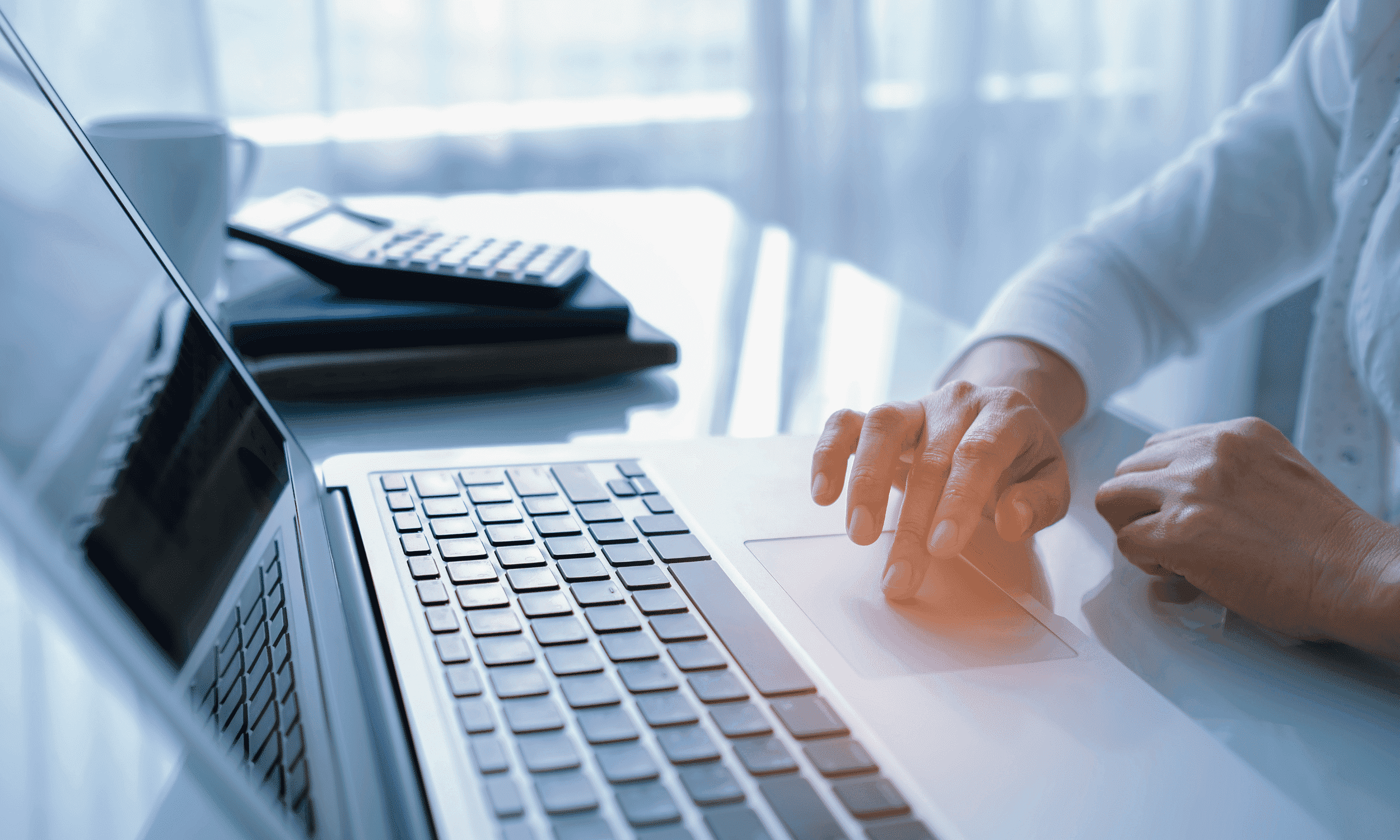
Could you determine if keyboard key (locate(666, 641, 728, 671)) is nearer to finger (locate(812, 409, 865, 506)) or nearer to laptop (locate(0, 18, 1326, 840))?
laptop (locate(0, 18, 1326, 840))

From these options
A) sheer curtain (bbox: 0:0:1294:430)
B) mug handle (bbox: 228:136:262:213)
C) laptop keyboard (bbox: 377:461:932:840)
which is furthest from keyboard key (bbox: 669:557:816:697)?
sheer curtain (bbox: 0:0:1294:430)

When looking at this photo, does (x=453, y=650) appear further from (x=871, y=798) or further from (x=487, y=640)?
(x=871, y=798)

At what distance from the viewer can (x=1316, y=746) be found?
38 cm

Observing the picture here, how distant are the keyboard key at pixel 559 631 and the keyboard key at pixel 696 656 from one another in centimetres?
3

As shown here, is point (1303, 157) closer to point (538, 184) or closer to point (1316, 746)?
point (1316, 746)

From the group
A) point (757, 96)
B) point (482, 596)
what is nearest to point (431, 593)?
point (482, 596)

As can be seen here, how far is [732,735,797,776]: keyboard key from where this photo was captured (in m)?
0.31

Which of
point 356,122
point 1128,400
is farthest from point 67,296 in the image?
point 1128,400

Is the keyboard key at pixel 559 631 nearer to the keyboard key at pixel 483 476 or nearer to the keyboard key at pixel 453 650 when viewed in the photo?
the keyboard key at pixel 453 650

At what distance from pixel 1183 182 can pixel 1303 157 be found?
0.09 meters

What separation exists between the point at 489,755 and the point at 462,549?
14 centimetres

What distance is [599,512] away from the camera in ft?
1.61

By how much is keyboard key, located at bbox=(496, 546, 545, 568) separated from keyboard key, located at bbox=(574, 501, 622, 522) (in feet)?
0.13

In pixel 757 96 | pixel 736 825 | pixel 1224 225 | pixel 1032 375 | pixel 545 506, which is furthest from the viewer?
pixel 757 96
